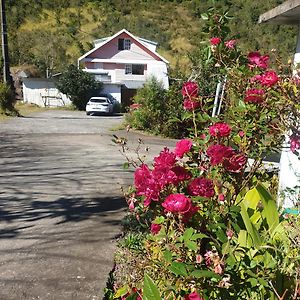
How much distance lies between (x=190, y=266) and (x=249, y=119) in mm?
1360

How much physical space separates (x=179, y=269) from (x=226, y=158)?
0.72m

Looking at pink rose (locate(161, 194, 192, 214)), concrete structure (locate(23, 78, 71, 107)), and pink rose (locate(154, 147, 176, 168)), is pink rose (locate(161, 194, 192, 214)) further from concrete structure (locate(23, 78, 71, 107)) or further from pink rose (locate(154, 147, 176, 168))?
concrete structure (locate(23, 78, 71, 107))

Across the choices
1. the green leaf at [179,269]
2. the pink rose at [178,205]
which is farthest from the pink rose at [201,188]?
the green leaf at [179,269]

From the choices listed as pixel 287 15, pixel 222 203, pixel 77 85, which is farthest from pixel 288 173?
pixel 77 85

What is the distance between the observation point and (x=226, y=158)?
7.34 ft

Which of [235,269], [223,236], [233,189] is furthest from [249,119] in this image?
[235,269]

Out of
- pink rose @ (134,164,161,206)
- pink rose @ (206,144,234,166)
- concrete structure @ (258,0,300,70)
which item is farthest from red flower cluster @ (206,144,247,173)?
concrete structure @ (258,0,300,70)

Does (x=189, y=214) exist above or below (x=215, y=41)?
below

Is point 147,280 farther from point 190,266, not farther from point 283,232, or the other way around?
point 283,232

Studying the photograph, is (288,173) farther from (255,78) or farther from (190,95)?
(190,95)

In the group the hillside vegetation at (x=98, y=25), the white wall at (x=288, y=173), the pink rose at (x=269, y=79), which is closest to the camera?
the pink rose at (x=269, y=79)

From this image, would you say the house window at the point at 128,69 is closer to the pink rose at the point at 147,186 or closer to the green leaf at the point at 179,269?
the pink rose at the point at 147,186

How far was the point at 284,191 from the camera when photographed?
483 centimetres

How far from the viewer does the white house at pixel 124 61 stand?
34.0 metres
